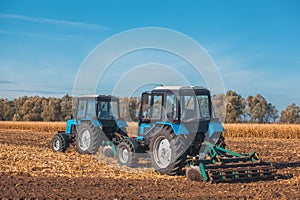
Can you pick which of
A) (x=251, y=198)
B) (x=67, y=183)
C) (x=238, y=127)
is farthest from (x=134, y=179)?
(x=238, y=127)

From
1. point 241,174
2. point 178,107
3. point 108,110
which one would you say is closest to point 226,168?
point 241,174

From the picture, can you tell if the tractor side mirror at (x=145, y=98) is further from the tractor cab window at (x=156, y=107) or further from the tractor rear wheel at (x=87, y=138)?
the tractor rear wheel at (x=87, y=138)

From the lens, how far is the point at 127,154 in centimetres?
1065

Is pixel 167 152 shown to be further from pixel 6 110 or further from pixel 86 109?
pixel 6 110

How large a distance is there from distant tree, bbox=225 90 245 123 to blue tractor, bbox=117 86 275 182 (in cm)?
4435

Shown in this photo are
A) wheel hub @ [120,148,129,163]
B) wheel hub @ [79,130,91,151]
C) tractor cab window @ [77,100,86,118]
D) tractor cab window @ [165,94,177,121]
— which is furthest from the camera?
tractor cab window @ [77,100,86,118]

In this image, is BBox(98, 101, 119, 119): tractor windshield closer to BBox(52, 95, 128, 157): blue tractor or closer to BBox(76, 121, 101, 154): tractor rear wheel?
BBox(52, 95, 128, 157): blue tractor

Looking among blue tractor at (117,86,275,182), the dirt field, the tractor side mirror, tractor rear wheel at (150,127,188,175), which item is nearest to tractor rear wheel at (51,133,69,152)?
the dirt field

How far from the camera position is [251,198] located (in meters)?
6.96

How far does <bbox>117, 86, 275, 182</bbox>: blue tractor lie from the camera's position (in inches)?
344

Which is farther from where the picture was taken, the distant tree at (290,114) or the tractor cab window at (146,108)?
the distant tree at (290,114)

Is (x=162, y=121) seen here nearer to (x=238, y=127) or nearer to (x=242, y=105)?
(x=238, y=127)

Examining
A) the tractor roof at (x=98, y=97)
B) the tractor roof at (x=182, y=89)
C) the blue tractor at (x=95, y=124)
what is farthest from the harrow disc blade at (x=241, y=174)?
the tractor roof at (x=98, y=97)

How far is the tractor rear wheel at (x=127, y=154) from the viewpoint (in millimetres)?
10281
